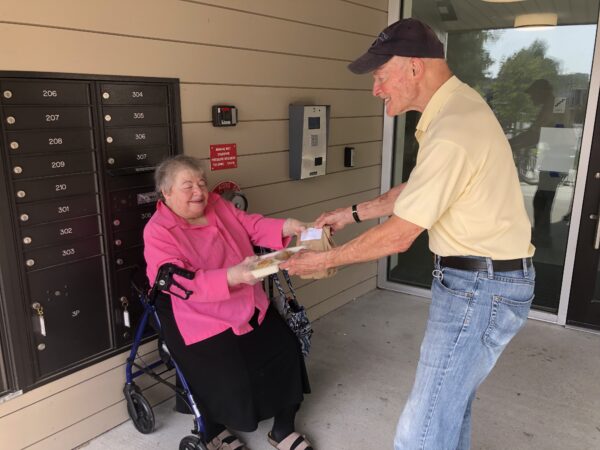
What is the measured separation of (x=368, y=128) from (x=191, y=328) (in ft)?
8.43

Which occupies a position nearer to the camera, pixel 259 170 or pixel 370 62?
pixel 370 62

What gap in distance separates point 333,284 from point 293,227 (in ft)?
5.34

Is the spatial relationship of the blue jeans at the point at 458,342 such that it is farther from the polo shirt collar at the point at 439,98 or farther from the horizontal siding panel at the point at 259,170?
the horizontal siding panel at the point at 259,170

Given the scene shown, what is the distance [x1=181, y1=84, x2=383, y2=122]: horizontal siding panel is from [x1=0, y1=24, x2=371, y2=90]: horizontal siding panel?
0.17 feet

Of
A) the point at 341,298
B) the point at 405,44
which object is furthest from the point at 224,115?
the point at 341,298

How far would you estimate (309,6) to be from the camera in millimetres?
3383

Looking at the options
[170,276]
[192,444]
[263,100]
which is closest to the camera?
[170,276]

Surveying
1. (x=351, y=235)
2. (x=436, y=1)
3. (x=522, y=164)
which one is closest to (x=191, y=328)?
(x=351, y=235)

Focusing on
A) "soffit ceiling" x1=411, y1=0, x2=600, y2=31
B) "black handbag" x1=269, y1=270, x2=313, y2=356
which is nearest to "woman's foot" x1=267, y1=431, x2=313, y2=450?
"black handbag" x1=269, y1=270, x2=313, y2=356

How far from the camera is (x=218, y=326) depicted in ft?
7.45

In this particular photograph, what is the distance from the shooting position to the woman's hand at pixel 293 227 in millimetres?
2520

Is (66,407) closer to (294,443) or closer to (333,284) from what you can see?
(294,443)

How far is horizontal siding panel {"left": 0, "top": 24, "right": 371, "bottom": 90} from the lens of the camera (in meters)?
2.00

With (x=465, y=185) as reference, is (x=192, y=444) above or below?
below
